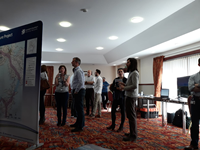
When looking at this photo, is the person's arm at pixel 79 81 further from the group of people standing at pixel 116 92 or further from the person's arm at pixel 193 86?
the person's arm at pixel 193 86

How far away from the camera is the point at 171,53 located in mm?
5801

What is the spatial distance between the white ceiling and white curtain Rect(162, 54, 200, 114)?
931mm

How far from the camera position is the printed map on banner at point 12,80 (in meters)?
2.61

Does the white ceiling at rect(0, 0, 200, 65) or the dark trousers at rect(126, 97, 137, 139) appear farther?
the white ceiling at rect(0, 0, 200, 65)

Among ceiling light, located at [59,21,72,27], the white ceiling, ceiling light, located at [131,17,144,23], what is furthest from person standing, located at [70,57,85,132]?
ceiling light, located at [131,17,144,23]

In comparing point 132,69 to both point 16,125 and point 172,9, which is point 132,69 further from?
point 16,125

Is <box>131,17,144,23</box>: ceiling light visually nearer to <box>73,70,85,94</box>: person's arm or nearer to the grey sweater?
the grey sweater

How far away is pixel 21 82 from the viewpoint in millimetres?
2582

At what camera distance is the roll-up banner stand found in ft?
7.96

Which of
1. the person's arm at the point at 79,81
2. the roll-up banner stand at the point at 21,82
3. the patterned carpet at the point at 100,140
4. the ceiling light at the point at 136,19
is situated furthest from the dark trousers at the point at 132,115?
the ceiling light at the point at 136,19

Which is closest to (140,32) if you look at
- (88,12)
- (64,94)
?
(88,12)

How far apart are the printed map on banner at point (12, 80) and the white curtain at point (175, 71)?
15.6 feet

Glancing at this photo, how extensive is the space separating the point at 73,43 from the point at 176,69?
12.9 ft

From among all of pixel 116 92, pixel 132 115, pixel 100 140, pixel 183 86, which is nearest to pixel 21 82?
pixel 100 140
